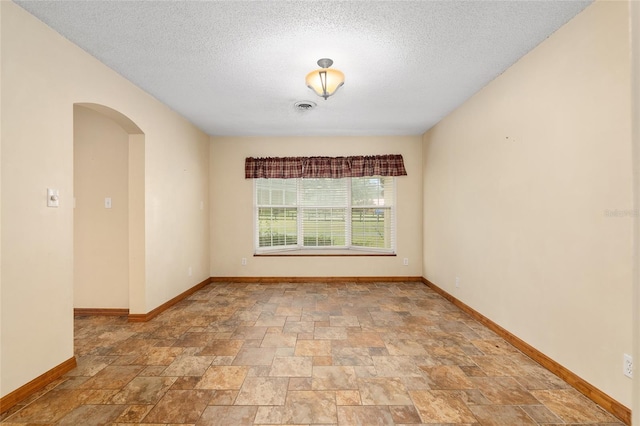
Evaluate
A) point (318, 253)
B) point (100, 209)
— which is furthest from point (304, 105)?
point (100, 209)

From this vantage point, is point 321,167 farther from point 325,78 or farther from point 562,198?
point 562,198

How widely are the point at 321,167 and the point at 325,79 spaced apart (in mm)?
2397

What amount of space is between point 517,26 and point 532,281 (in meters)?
1.94

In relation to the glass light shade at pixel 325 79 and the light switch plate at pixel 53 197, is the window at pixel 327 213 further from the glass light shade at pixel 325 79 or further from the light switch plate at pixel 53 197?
the light switch plate at pixel 53 197

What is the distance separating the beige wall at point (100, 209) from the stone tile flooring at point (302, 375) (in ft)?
1.29

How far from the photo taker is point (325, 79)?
2533 mm

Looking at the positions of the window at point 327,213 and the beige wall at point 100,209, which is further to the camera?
the window at point 327,213

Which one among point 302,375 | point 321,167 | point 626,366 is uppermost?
point 321,167

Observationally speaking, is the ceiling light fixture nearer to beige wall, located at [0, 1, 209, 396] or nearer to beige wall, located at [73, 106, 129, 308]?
beige wall, located at [0, 1, 209, 396]

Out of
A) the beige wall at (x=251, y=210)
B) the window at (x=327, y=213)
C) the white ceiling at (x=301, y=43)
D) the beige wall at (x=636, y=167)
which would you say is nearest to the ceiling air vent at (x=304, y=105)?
the white ceiling at (x=301, y=43)

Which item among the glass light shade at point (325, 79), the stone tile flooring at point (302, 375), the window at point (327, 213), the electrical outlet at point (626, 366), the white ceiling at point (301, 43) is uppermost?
the white ceiling at point (301, 43)

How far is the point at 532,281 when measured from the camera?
2.43 metres

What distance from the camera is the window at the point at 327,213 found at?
506cm

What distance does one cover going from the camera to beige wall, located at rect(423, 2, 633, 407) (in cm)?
177
